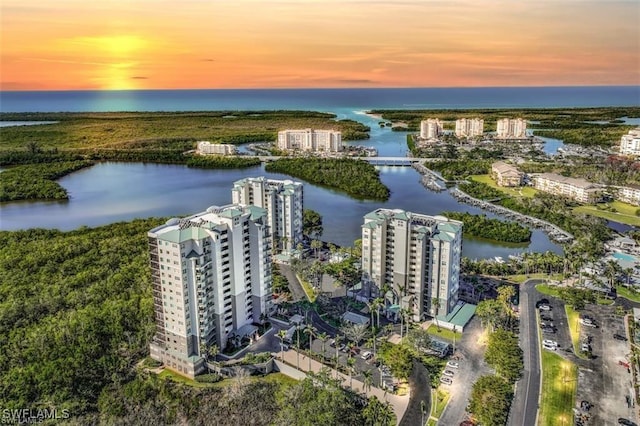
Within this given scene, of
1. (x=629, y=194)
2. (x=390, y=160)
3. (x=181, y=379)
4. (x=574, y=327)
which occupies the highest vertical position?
(x=390, y=160)

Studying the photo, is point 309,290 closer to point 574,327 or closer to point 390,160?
point 574,327

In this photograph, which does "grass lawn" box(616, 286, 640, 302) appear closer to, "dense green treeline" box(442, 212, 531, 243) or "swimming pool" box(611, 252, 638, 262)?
"swimming pool" box(611, 252, 638, 262)

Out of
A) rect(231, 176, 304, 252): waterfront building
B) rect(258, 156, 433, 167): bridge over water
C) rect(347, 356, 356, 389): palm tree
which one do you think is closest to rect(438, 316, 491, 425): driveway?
rect(347, 356, 356, 389): palm tree

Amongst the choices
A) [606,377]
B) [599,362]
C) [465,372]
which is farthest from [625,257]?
[465,372]

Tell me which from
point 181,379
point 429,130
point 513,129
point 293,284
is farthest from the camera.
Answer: point 429,130

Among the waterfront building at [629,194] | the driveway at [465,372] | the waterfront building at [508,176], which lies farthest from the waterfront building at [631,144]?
the driveway at [465,372]

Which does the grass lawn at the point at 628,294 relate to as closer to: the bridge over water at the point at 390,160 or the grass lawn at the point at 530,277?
the grass lawn at the point at 530,277
